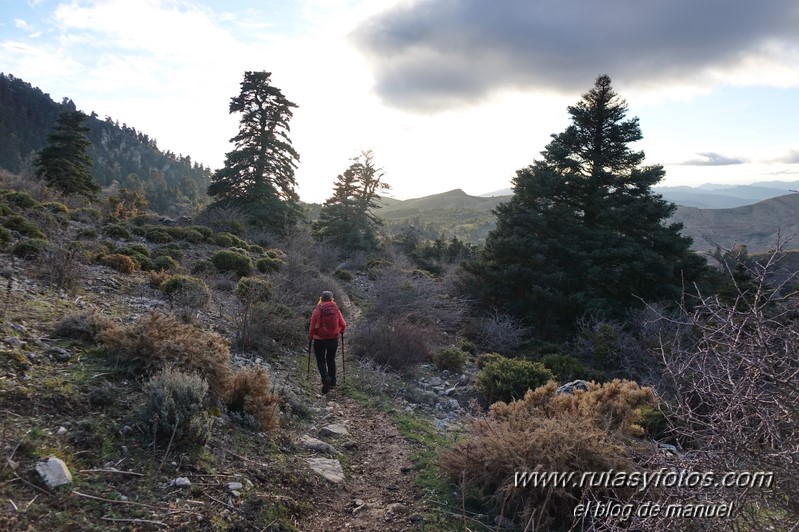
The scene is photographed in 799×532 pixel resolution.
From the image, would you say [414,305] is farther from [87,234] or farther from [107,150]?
[107,150]

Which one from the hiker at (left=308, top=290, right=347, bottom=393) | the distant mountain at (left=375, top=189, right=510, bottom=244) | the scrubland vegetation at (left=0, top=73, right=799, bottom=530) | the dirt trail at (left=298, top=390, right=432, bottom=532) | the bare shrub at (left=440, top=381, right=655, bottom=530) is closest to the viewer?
the scrubland vegetation at (left=0, top=73, right=799, bottom=530)

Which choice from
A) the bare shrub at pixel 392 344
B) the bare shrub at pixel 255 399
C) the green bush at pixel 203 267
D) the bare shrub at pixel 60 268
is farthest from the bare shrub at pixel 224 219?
the bare shrub at pixel 255 399

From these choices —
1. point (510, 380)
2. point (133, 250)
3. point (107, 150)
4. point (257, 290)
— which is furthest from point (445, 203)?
point (510, 380)

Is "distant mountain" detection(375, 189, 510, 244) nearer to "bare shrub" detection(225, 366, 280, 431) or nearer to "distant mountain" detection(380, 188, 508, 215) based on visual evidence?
"distant mountain" detection(380, 188, 508, 215)

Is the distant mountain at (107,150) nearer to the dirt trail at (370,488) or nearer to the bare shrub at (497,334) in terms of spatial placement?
the bare shrub at (497,334)

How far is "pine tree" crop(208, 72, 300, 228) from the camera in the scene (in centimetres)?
2591

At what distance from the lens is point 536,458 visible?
12.9 feet

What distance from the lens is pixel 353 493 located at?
445cm

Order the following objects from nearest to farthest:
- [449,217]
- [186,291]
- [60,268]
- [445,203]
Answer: [60,268] < [186,291] < [449,217] < [445,203]

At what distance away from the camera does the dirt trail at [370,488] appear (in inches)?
154

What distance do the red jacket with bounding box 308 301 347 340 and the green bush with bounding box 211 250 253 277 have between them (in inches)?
303

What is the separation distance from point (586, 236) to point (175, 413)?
48.0 ft

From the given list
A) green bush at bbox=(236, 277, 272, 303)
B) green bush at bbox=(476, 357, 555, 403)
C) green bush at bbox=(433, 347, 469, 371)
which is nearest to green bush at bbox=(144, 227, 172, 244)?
green bush at bbox=(236, 277, 272, 303)

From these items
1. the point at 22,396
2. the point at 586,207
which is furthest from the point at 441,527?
the point at 586,207
